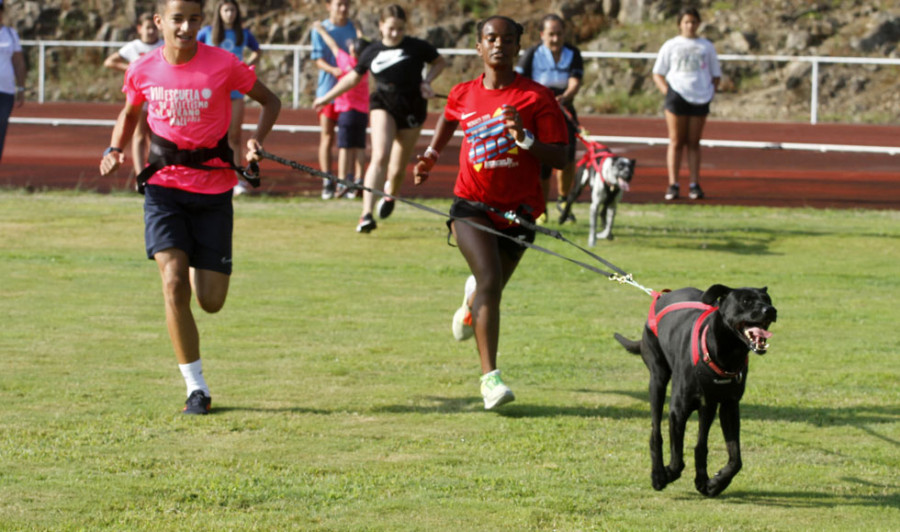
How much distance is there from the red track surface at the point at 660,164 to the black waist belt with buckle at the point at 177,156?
10.00 meters

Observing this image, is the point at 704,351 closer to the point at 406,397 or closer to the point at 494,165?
the point at 494,165

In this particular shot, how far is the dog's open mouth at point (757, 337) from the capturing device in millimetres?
4758

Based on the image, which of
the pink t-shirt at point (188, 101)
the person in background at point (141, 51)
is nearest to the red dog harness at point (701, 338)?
the pink t-shirt at point (188, 101)

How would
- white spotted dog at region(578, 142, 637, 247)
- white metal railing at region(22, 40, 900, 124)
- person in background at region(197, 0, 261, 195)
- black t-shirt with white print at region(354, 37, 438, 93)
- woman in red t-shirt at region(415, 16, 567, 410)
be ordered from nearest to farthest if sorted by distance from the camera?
woman in red t-shirt at region(415, 16, 567, 410) < black t-shirt with white print at region(354, 37, 438, 93) < white spotted dog at region(578, 142, 637, 247) < person in background at region(197, 0, 261, 195) < white metal railing at region(22, 40, 900, 124)

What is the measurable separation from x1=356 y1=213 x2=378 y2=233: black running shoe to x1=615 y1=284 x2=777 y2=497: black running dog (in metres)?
7.14

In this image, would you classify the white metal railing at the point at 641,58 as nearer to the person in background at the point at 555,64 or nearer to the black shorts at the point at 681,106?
the black shorts at the point at 681,106

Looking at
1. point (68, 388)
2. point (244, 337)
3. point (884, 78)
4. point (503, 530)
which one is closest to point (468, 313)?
point (244, 337)

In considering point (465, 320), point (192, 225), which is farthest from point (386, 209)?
point (192, 225)

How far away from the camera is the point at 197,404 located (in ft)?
22.2

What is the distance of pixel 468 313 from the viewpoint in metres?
7.88

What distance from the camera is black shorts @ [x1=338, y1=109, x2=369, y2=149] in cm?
1512

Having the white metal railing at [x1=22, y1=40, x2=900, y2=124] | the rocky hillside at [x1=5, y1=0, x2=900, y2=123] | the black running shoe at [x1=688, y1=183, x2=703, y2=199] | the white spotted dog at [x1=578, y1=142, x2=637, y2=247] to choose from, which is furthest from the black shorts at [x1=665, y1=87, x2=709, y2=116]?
the rocky hillside at [x1=5, y1=0, x2=900, y2=123]

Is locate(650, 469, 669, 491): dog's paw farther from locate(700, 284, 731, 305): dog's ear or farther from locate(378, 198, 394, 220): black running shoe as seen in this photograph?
locate(378, 198, 394, 220): black running shoe

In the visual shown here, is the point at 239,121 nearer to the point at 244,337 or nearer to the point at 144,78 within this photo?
the point at 244,337
